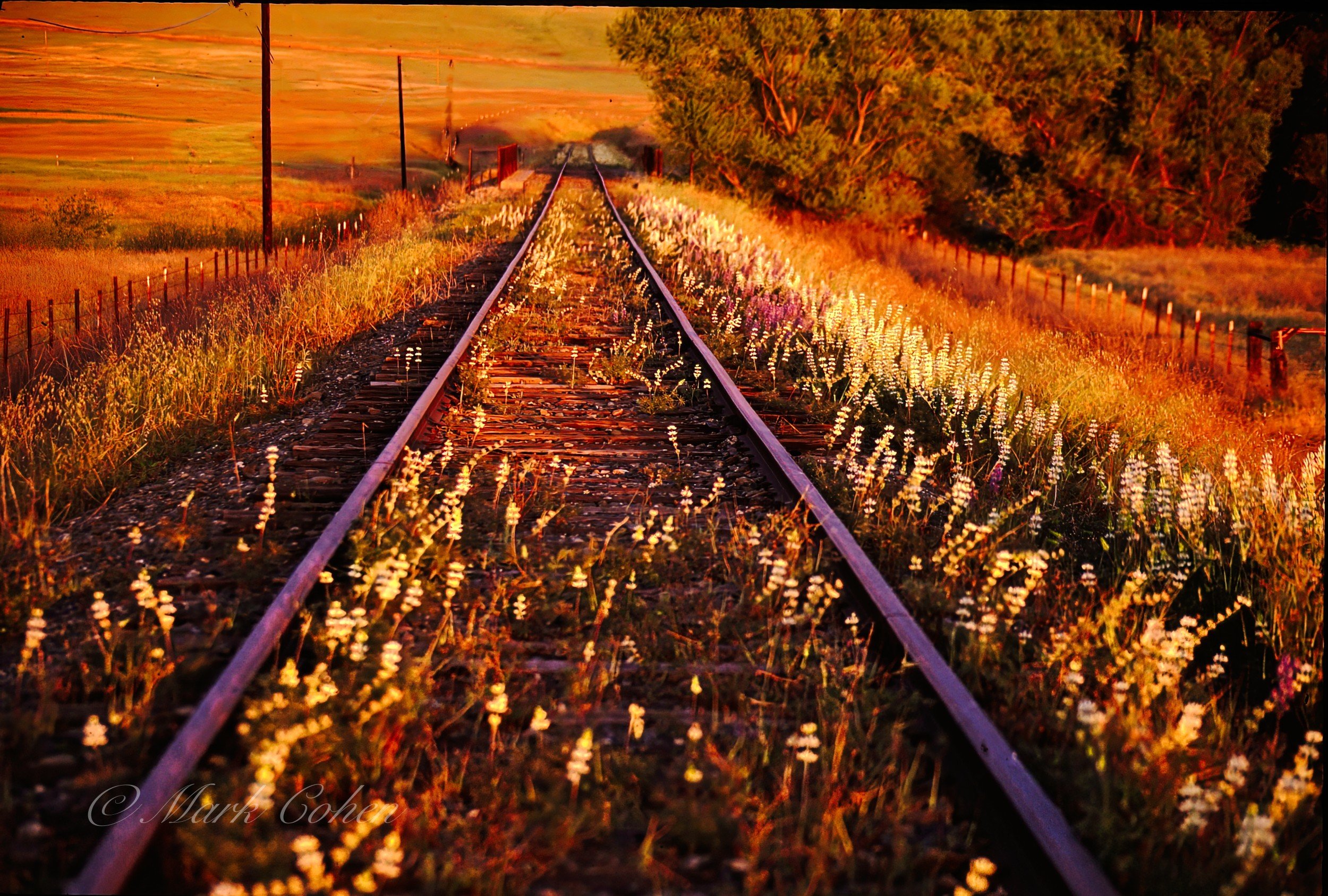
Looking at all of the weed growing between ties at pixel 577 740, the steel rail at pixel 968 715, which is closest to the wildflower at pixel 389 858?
the weed growing between ties at pixel 577 740

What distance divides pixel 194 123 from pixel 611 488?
70.7 meters

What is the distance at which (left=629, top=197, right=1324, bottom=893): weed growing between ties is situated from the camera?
2775mm

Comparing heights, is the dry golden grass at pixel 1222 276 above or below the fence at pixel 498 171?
below

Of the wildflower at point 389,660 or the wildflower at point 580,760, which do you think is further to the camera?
the wildflower at point 389,660

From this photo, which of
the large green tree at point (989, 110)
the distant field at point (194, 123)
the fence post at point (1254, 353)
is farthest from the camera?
the distant field at point (194, 123)

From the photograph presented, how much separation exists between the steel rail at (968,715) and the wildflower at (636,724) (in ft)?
2.87

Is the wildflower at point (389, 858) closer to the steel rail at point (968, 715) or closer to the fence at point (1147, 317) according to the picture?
the steel rail at point (968, 715)

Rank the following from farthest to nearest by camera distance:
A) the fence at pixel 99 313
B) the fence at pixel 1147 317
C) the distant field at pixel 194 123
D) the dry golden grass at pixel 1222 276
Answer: the distant field at pixel 194 123
the dry golden grass at pixel 1222 276
the fence at pixel 1147 317
the fence at pixel 99 313

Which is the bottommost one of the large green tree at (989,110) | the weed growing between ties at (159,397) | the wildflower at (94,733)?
the weed growing between ties at (159,397)

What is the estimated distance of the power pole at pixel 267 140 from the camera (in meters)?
21.9

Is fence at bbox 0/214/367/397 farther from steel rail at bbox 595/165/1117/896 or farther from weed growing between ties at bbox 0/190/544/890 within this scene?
steel rail at bbox 595/165/1117/896

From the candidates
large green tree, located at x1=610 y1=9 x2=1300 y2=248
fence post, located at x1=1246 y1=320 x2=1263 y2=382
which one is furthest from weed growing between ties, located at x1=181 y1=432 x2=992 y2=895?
large green tree, located at x1=610 y1=9 x2=1300 y2=248

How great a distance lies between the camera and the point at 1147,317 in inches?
960

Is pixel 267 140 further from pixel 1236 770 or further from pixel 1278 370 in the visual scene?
pixel 1236 770
